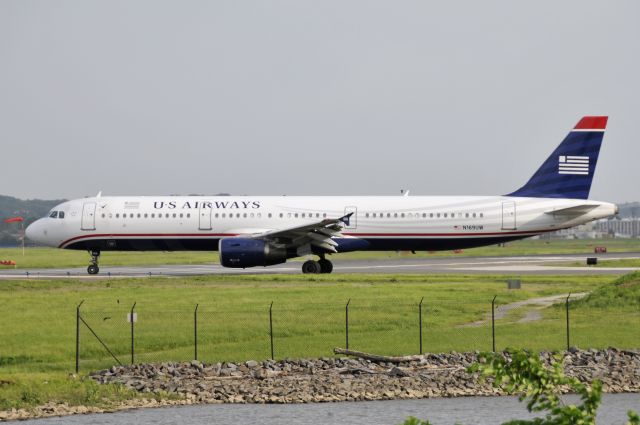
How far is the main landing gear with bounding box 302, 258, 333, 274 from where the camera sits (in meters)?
59.9

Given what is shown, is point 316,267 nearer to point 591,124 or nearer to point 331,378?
point 591,124

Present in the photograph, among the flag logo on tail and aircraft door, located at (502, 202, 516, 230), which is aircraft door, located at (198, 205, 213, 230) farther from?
the flag logo on tail

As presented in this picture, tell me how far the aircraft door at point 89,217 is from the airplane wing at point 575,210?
86.9 ft

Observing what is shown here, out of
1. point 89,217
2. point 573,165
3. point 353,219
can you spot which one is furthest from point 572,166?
point 89,217

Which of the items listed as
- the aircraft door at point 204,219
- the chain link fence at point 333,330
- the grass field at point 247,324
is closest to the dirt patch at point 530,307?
the chain link fence at point 333,330

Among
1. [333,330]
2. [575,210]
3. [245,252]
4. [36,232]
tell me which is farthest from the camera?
[36,232]

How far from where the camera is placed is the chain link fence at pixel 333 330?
3444 cm

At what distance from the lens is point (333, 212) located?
192 ft

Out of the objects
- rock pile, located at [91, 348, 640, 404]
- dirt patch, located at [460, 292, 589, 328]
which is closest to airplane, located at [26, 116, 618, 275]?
dirt patch, located at [460, 292, 589, 328]

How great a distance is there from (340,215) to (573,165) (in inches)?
567

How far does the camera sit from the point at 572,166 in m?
60.5

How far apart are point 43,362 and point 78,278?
26632 millimetres

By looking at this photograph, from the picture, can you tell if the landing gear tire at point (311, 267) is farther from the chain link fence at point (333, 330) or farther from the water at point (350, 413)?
the water at point (350, 413)

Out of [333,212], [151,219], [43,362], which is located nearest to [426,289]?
[333,212]
